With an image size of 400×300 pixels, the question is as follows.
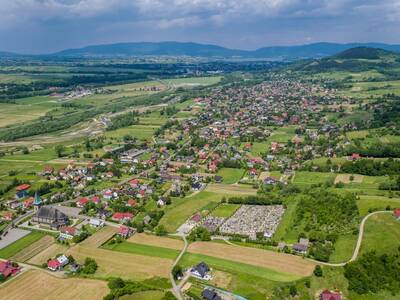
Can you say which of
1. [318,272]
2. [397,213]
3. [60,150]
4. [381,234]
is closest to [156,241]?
[318,272]

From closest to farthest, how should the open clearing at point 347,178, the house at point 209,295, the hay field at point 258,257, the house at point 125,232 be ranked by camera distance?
1. the house at point 209,295
2. the hay field at point 258,257
3. the house at point 125,232
4. the open clearing at point 347,178

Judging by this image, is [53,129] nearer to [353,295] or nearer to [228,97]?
[228,97]

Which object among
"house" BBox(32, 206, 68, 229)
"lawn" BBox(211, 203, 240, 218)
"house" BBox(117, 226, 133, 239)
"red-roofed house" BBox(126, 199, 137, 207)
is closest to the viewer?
"house" BBox(117, 226, 133, 239)

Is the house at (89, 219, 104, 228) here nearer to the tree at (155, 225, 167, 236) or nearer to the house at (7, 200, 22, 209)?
the tree at (155, 225, 167, 236)

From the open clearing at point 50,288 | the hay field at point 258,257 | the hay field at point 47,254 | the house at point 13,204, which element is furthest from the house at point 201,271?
the house at point 13,204

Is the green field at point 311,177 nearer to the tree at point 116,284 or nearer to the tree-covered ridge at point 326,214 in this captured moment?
the tree-covered ridge at point 326,214

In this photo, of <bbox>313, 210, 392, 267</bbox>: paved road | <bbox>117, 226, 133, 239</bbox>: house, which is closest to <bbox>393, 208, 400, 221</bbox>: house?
<bbox>313, 210, 392, 267</bbox>: paved road

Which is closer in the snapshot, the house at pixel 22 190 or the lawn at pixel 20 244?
the lawn at pixel 20 244
